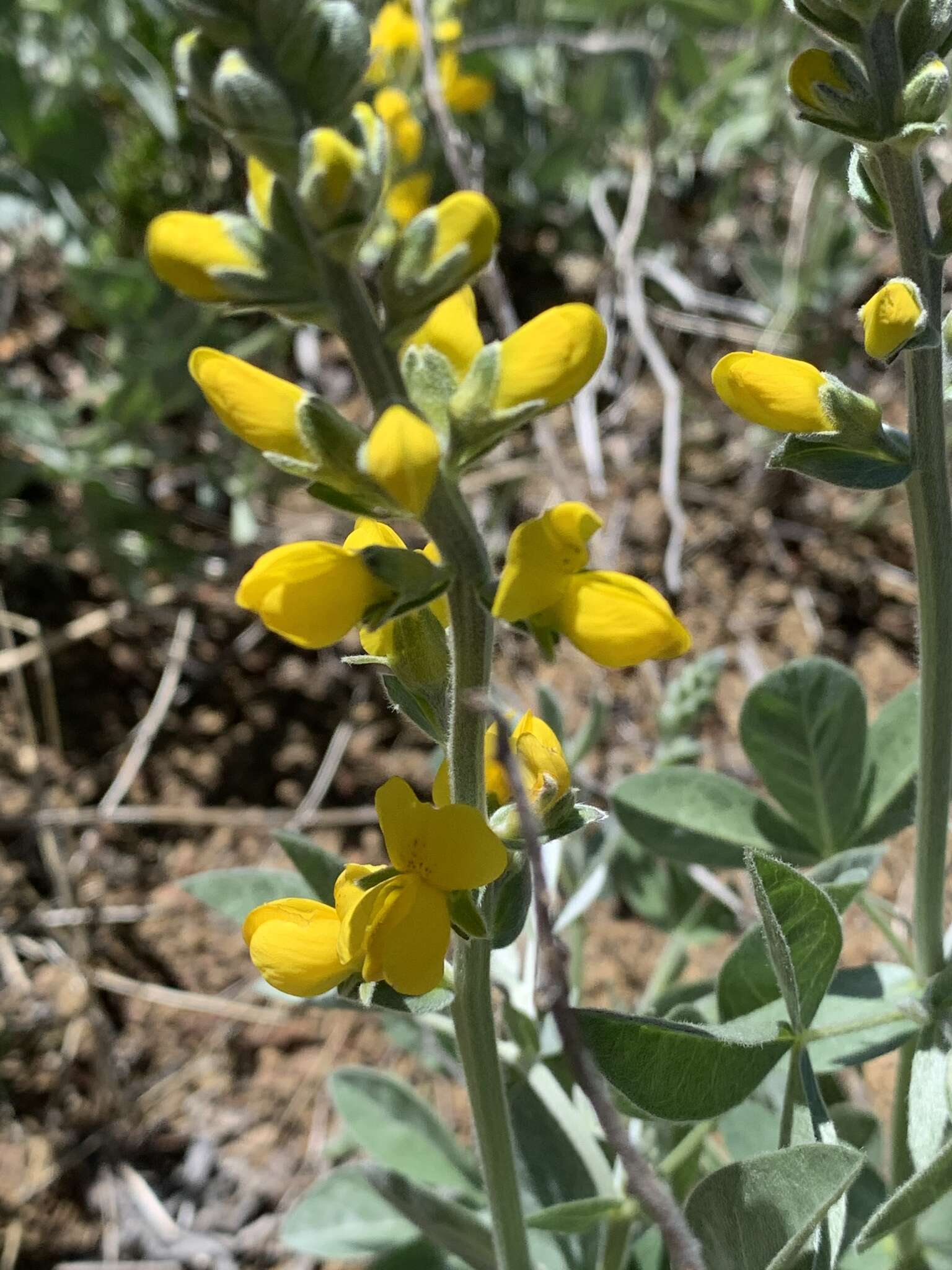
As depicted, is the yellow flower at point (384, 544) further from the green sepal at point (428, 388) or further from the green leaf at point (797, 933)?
the green leaf at point (797, 933)

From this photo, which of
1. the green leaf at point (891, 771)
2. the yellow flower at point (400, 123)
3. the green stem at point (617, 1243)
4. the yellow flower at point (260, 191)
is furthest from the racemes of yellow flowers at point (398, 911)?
the yellow flower at point (400, 123)

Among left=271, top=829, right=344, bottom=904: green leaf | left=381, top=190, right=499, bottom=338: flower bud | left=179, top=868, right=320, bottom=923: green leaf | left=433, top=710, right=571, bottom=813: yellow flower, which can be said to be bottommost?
left=179, top=868, right=320, bottom=923: green leaf

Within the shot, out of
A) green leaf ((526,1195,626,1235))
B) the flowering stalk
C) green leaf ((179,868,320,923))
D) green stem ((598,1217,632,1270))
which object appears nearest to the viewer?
the flowering stalk

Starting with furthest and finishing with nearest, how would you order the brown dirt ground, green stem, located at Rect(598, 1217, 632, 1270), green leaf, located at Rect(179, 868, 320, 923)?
1. the brown dirt ground
2. green leaf, located at Rect(179, 868, 320, 923)
3. green stem, located at Rect(598, 1217, 632, 1270)

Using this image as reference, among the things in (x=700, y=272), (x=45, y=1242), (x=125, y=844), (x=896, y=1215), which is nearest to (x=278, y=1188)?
(x=45, y=1242)

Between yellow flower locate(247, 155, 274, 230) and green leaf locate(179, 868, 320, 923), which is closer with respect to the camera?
yellow flower locate(247, 155, 274, 230)

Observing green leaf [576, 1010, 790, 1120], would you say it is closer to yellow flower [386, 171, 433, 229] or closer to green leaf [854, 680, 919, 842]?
green leaf [854, 680, 919, 842]

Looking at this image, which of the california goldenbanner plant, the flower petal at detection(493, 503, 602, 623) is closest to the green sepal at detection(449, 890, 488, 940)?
the california goldenbanner plant
